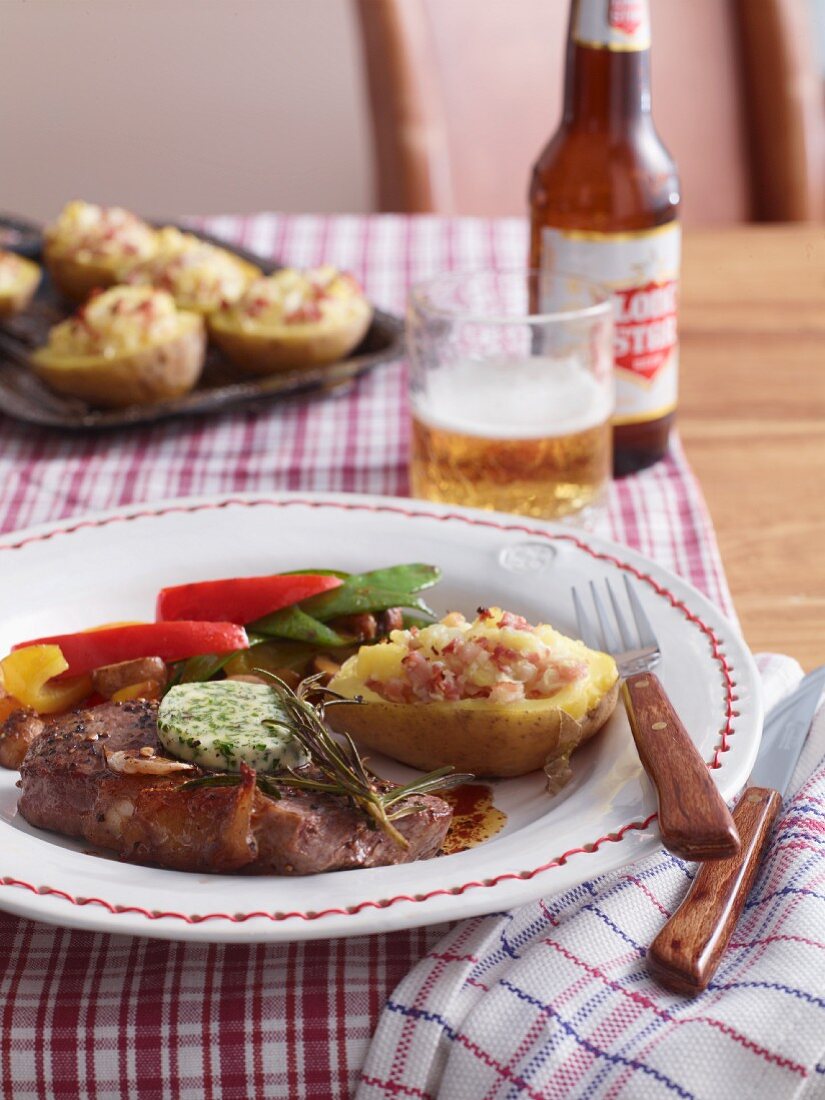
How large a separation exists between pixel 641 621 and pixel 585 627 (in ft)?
0.23

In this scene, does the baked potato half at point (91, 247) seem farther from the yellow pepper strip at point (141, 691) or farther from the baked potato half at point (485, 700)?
the baked potato half at point (485, 700)

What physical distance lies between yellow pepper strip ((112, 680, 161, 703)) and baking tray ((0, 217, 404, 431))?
88 cm

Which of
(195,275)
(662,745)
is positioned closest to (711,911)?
(662,745)

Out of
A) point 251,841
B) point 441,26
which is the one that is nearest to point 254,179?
point 441,26

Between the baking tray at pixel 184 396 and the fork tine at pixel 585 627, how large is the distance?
0.97m

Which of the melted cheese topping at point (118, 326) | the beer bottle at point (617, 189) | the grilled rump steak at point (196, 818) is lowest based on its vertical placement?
the melted cheese topping at point (118, 326)

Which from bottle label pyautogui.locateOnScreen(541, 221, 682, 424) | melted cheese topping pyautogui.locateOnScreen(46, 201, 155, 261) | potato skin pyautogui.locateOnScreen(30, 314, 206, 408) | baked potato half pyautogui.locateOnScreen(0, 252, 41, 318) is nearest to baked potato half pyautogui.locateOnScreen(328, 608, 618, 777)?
bottle label pyautogui.locateOnScreen(541, 221, 682, 424)

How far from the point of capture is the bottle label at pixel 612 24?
1.92 meters

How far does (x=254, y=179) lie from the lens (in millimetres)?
6930

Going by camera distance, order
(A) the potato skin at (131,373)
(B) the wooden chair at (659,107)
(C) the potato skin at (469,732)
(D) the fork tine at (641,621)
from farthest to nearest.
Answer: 1. (B) the wooden chair at (659,107)
2. (A) the potato skin at (131,373)
3. (D) the fork tine at (641,621)
4. (C) the potato skin at (469,732)

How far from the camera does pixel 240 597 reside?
1569 mm

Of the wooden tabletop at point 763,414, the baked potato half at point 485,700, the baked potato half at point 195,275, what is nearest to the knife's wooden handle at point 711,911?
the baked potato half at point 485,700

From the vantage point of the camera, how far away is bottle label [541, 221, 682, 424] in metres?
1.94

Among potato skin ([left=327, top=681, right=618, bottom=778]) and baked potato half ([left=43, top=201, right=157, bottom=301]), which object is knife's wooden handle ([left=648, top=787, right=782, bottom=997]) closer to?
potato skin ([left=327, top=681, right=618, bottom=778])
